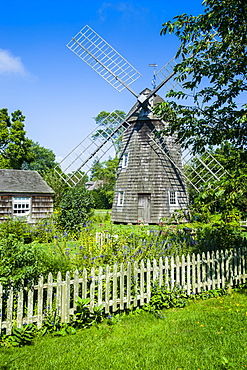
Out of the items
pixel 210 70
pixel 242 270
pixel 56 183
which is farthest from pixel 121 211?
pixel 210 70

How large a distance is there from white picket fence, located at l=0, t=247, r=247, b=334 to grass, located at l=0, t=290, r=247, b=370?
0.41m

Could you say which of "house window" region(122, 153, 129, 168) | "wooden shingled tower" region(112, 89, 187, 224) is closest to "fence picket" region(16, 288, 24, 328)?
"wooden shingled tower" region(112, 89, 187, 224)

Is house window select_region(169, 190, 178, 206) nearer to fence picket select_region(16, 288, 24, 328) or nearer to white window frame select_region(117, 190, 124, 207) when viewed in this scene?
white window frame select_region(117, 190, 124, 207)

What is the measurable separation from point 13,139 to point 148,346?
36.2 m

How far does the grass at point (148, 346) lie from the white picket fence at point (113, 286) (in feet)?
1.33

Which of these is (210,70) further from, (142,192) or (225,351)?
(142,192)

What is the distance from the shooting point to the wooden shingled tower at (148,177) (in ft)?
65.1

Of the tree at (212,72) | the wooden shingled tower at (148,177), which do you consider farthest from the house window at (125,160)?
the tree at (212,72)

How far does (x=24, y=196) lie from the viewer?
1969 centimetres

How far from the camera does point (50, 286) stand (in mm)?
5074

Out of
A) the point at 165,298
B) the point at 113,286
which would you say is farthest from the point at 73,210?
the point at 113,286

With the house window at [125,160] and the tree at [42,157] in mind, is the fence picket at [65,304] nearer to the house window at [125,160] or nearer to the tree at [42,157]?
the house window at [125,160]

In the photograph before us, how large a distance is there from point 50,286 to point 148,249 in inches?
124

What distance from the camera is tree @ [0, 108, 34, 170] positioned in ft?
121
